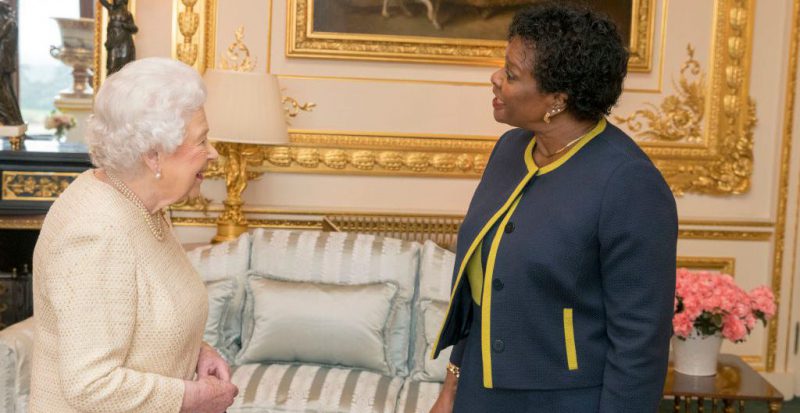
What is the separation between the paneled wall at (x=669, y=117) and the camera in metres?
5.45

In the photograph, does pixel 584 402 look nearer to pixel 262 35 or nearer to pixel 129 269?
pixel 129 269

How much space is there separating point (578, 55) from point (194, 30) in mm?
3790

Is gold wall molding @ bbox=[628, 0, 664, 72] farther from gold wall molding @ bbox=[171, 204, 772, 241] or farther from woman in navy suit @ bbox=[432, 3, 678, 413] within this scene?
woman in navy suit @ bbox=[432, 3, 678, 413]

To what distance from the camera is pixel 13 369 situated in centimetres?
338

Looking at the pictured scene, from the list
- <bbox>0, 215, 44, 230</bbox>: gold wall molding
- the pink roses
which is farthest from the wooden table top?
<bbox>0, 215, 44, 230</bbox>: gold wall molding

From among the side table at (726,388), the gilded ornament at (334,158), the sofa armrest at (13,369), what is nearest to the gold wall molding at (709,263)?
the side table at (726,388)

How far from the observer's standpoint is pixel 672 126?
5.72 m

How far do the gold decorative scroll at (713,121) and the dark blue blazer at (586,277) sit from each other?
149 inches

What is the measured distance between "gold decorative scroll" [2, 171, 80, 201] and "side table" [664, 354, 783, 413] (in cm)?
312

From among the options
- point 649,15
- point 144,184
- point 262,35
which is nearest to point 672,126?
point 649,15

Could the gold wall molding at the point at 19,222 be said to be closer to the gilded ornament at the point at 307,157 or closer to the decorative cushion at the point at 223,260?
the decorative cushion at the point at 223,260

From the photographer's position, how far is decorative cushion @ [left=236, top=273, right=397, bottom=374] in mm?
3900

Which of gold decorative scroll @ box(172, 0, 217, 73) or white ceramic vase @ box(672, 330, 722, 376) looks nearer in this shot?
white ceramic vase @ box(672, 330, 722, 376)

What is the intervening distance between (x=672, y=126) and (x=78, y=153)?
11.1 ft
